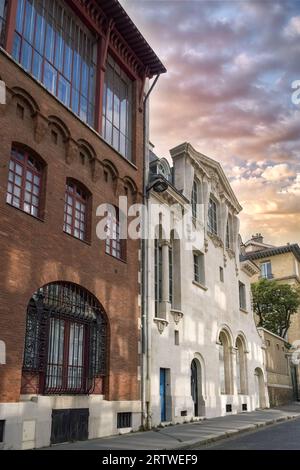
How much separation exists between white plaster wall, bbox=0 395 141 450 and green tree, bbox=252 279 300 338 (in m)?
28.2

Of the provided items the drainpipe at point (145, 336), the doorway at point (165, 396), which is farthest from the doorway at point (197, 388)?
the drainpipe at point (145, 336)

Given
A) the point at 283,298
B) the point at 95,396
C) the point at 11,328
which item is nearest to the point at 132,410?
the point at 95,396

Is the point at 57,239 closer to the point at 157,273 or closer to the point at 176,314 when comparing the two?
the point at 157,273

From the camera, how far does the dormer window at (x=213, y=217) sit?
2590 centimetres

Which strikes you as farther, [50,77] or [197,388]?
[197,388]

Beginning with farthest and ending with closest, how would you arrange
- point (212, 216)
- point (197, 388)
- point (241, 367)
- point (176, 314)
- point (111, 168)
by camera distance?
point (241, 367) → point (212, 216) → point (197, 388) → point (176, 314) → point (111, 168)

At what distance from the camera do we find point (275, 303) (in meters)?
40.9

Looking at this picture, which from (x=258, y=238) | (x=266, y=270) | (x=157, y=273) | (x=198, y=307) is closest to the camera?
(x=157, y=273)

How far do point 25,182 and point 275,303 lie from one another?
105 feet

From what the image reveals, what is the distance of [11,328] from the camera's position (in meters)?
11.5

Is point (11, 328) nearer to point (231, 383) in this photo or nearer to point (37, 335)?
point (37, 335)

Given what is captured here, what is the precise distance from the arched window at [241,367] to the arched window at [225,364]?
1506 mm

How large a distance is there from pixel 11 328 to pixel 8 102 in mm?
5596

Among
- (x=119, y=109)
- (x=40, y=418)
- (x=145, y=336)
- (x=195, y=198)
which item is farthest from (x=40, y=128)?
(x=195, y=198)
